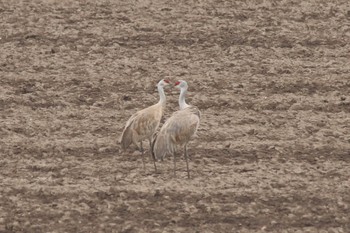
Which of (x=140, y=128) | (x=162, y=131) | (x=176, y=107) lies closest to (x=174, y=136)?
(x=162, y=131)

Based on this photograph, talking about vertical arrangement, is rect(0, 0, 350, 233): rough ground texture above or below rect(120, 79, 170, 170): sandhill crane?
below

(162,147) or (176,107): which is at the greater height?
(162,147)

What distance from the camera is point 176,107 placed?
1256cm

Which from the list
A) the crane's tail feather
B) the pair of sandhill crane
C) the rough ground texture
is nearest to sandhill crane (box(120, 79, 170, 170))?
the pair of sandhill crane

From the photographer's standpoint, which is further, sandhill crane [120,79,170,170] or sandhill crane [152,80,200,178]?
sandhill crane [120,79,170,170]

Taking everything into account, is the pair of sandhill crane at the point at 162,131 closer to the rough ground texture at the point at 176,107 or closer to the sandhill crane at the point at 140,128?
the sandhill crane at the point at 140,128

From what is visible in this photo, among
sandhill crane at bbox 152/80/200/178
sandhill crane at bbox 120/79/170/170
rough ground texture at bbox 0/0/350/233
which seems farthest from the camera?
sandhill crane at bbox 120/79/170/170

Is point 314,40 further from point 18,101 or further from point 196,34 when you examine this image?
point 18,101

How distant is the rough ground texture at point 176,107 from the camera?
9.84 metres

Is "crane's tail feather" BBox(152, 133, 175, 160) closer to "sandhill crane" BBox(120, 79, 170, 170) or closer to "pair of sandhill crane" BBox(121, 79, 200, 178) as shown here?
"pair of sandhill crane" BBox(121, 79, 200, 178)

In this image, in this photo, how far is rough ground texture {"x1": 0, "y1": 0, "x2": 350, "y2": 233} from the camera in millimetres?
9836

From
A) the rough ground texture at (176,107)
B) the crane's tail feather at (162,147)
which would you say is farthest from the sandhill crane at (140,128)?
the rough ground texture at (176,107)

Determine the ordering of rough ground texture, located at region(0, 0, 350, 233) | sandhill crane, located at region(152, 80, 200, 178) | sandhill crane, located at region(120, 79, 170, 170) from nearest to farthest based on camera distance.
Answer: rough ground texture, located at region(0, 0, 350, 233), sandhill crane, located at region(152, 80, 200, 178), sandhill crane, located at region(120, 79, 170, 170)

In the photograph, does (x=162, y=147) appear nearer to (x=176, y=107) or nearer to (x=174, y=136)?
(x=174, y=136)
